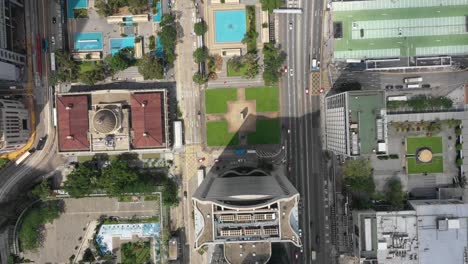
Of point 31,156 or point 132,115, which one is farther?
point 31,156

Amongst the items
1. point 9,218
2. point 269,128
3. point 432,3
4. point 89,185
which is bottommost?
point 9,218

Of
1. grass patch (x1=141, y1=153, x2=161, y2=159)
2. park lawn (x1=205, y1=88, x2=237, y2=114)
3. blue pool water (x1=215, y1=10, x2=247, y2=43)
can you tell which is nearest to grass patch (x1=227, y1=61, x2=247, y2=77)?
park lawn (x1=205, y1=88, x2=237, y2=114)

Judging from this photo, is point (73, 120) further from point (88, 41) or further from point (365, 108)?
point (365, 108)

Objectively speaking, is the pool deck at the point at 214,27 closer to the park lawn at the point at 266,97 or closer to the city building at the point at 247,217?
the park lawn at the point at 266,97

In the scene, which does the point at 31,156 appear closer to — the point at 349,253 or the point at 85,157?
the point at 85,157

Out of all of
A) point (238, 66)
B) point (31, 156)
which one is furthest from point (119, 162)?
point (238, 66)

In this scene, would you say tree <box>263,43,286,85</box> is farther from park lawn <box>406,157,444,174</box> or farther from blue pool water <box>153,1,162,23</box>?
park lawn <box>406,157,444,174</box>
